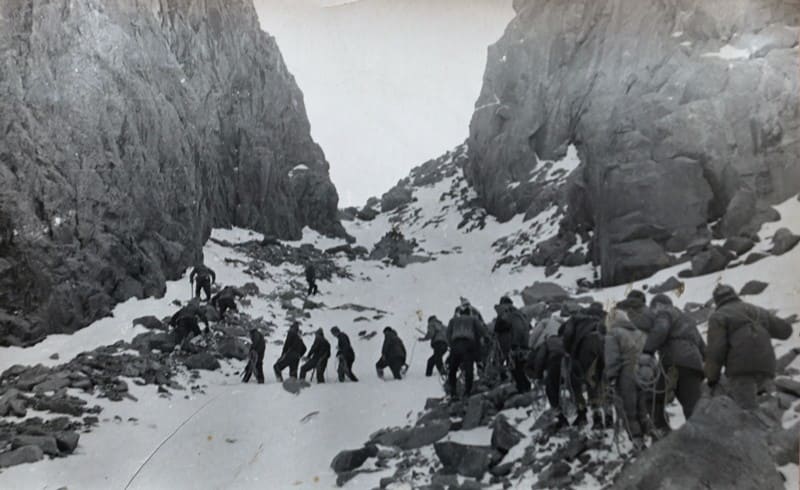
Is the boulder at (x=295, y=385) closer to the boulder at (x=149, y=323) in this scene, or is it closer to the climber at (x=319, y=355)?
the climber at (x=319, y=355)

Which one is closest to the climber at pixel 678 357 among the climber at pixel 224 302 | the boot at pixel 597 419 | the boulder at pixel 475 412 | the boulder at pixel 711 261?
the boot at pixel 597 419

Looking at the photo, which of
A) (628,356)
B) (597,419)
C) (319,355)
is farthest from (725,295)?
(319,355)

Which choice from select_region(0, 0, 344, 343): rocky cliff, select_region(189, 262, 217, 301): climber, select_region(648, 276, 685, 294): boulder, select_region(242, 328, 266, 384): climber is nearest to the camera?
select_region(648, 276, 685, 294): boulder

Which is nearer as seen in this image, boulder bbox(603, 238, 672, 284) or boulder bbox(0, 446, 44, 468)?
boulder bbox(0, 446, 44, 468)

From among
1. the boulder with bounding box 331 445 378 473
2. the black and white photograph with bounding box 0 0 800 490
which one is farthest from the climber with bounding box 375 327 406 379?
the boulder with bounding box 331 445 378 473

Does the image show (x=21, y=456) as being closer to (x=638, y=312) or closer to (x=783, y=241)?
(x=638, y=312)

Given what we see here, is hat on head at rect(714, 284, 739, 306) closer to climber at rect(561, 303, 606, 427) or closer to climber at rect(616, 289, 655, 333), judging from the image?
climber at rect(616, 289, 655, 333)
